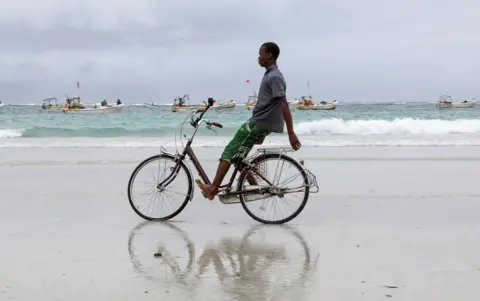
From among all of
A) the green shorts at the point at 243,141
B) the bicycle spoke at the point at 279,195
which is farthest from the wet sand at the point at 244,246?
the green shorts at the point at 243,141

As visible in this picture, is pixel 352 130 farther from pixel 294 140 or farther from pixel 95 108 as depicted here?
pixel 95 108

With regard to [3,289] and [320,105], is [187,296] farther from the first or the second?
[320,105]

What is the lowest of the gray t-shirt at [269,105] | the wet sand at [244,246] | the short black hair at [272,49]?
the wet sand at [244,246]

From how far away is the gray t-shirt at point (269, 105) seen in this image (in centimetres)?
568

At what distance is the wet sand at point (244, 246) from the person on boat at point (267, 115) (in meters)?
0.82

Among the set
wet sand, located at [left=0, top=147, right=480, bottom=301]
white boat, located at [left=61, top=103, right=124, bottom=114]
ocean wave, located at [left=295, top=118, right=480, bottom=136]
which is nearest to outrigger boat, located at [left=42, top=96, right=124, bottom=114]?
white boat, located at [left=61, top=103, right=124, bottom=114]

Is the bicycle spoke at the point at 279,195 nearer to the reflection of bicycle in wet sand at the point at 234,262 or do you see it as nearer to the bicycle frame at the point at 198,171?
the bicycle frame at the point at 198,171

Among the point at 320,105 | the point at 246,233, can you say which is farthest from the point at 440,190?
the point at 320,105

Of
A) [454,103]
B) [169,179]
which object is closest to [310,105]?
[454,103]

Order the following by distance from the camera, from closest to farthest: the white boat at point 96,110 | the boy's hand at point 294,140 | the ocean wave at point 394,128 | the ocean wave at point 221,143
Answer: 1. the boy's hand at point 294,140
2. the ocean wave at point 221,143
3. the ocean wave at point 394,128
4. the white boat at point 96,110

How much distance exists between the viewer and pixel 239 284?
408 cm

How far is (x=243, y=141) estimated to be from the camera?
19.4 feet

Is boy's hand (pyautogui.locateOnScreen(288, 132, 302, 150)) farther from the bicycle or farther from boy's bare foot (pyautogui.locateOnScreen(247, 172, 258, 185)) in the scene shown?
boy's bare foot (pyautogui.locateOnScreen(247, 172, 258, 185))

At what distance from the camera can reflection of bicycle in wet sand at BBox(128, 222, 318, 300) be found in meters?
4.04
